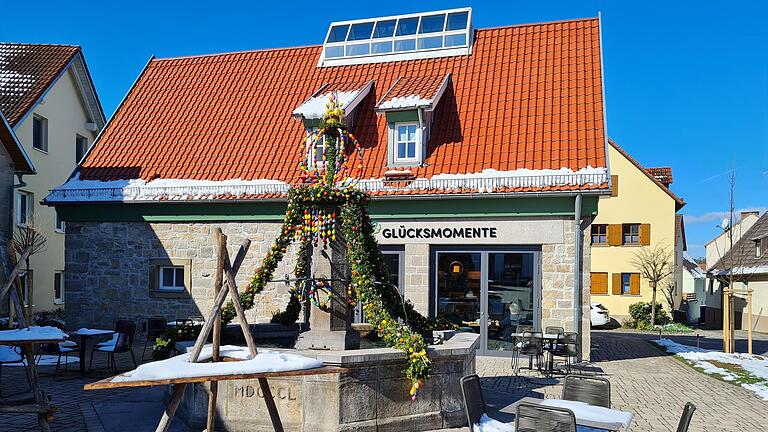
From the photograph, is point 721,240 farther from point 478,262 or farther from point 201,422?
point 201,422

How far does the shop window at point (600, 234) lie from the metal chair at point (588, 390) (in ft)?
77.2

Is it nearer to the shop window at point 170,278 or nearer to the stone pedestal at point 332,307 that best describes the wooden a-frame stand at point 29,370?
the stone pedestal at point 332,307

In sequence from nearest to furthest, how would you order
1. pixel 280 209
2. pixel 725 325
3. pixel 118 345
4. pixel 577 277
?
pixel 118 345
pixel 577 277
pixel 280 209
pixel 725 325

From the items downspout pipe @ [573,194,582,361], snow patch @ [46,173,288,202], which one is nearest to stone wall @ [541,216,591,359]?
downspout pipe @ [573,194,582,361]

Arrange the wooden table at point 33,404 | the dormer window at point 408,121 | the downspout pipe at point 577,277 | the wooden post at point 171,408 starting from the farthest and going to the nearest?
the dormer window at point 408,121 < the downspout pipe at point 577,277 < the wooden table at point 33,404 < the wooden post at point 171,408

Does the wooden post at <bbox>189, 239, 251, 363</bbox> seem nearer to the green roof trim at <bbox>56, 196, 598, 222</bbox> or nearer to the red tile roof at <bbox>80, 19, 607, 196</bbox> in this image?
the green roof trim at <bbox>56, 196, 598, 222</bbox>

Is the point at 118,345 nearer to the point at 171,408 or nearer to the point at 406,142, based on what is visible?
the point at 171,408

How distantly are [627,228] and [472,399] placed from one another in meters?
25.0

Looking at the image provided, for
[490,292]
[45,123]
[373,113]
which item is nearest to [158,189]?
[373,113]

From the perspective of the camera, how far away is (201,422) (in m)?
7.90

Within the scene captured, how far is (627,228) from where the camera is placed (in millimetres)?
29250

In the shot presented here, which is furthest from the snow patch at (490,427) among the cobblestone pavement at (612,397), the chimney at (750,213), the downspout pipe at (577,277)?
the chimney at (750,213)

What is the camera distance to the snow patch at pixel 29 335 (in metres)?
7.43

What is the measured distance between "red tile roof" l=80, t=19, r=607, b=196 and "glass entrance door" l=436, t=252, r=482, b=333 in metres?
2.04
